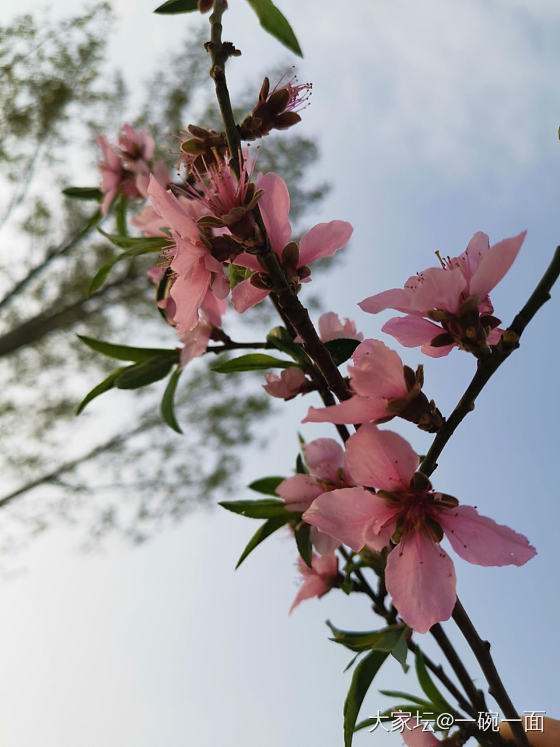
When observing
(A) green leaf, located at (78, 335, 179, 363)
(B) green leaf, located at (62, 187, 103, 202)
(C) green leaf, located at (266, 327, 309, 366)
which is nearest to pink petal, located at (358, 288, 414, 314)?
(C) green leaf, located at (266, 327, 309, 366)

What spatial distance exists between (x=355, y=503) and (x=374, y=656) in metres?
0.24

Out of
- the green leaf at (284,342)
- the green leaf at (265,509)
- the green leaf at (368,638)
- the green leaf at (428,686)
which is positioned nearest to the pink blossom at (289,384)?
the green leaf at (284,342)

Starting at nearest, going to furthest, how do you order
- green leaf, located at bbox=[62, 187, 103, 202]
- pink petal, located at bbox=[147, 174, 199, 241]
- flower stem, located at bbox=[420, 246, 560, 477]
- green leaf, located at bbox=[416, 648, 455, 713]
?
flower stem, located at bbox=[420, 246, 560, 477] → pink petal, located at bbox=[147, 174, 199, 241] → green leaf, located at bbox=[416, 648, 455, 713] → green leaf, located at bbox=[62, 187, 103, 202]

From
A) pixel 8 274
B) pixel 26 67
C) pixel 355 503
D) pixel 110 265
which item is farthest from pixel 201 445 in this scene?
pixel 355 503

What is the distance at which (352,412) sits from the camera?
0.34 metres

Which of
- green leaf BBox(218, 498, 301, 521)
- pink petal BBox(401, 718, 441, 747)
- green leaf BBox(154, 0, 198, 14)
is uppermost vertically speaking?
green leaf BBox(154, 0, 198, 14)

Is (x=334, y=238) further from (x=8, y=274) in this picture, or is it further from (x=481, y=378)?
(x=8, y=274)

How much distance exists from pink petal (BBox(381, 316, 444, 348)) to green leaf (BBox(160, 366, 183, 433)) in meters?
0.31

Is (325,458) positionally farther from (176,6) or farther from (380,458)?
(176,6)

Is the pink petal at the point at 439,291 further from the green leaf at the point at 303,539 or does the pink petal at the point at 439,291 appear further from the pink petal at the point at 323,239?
the green leaf at the point at 303,539

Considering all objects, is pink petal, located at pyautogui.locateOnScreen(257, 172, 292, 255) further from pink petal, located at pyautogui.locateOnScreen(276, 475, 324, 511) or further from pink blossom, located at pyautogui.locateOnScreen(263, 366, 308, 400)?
pink petal, located at pyautogui.locateOnScreen(276, 475, 324, 511)

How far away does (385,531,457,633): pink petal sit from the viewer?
0.36 meters

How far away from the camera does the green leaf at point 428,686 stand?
0.63 m

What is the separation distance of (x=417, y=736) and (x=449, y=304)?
0.47m
